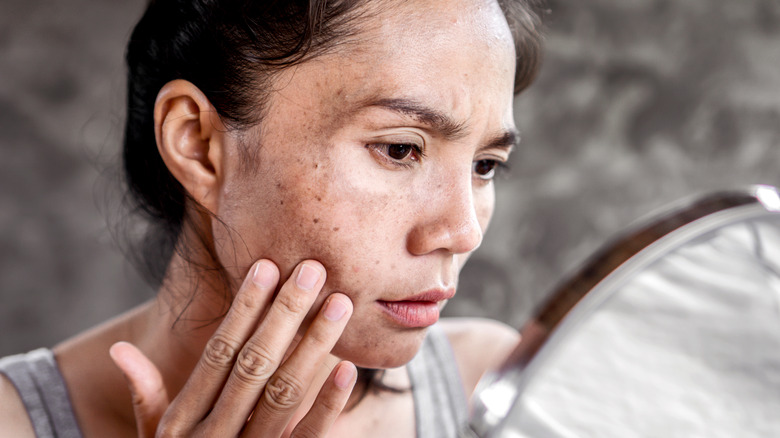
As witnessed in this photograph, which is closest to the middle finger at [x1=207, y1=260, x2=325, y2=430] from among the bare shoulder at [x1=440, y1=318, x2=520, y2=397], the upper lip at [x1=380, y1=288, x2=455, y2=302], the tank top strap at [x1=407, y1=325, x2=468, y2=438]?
the upper lip at [x1=380, y1=288, x2=455, y2=302]

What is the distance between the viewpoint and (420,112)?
0.66 meters

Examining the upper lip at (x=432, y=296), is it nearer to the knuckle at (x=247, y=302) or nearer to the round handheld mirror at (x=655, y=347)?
the knuckle at (x=247, y=302)

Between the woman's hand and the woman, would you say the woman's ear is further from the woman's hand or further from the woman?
the woman's hand

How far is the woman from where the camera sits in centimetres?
66

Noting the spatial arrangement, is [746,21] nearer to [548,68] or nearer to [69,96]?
[548,68]

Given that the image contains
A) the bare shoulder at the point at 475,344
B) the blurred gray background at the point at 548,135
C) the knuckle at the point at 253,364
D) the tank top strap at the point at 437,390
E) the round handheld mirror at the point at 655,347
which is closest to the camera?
the round handheld mirror at the point at 655,347

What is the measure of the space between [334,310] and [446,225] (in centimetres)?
15

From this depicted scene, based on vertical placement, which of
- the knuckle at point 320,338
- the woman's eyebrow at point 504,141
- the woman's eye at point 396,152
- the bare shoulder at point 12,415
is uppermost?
the woman's eyebrow at point 504,141

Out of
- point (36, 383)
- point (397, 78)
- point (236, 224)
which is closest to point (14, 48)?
point (36, 383)

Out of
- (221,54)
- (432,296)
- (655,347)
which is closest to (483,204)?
(432,296)

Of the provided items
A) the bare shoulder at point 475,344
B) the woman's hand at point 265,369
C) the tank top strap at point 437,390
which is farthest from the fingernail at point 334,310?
the bare shoulder at point 475,344

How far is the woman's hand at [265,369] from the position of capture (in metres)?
0.66

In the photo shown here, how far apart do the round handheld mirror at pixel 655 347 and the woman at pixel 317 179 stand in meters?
0.36

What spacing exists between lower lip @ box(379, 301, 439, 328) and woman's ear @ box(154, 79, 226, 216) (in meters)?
0.25
